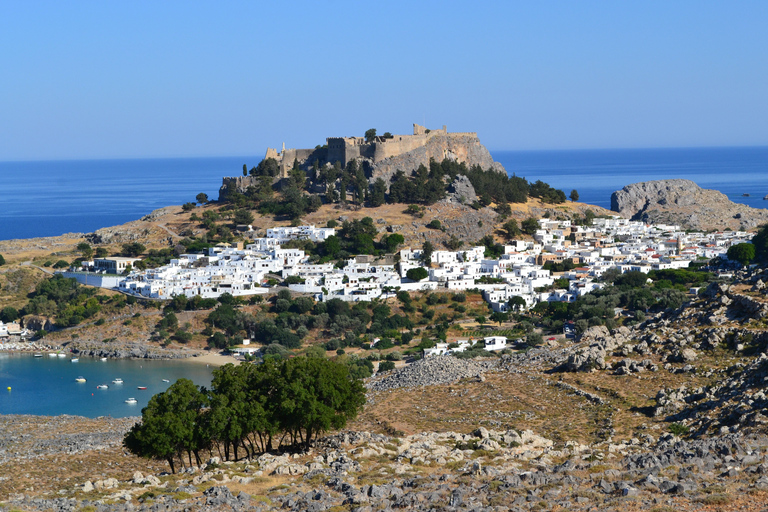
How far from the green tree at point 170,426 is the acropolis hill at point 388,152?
43211 millimetres

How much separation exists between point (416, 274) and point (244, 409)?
103 feet

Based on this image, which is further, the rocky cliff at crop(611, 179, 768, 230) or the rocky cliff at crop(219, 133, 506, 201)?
the rocky cliff at crop(611, 179, 768, 230)

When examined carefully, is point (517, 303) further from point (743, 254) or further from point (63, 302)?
point (63, 302)

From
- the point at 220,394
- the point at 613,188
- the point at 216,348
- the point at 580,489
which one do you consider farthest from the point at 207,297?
the point at 613,188

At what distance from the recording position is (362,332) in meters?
44.6

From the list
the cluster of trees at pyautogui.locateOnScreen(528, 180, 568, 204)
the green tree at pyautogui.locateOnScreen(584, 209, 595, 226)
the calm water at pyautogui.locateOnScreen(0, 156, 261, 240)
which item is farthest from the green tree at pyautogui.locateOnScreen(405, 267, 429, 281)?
the calm water at pyautogui.locateOnScreen(0, 156, 261, 240)

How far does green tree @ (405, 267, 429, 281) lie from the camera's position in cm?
4984

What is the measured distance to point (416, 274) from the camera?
164ft

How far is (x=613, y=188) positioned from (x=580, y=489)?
123 m

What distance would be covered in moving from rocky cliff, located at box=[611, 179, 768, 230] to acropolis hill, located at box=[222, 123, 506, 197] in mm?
18097

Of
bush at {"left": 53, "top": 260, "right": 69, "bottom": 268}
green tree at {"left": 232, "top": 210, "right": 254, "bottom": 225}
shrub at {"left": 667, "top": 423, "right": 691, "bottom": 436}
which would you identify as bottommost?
bush at {"left": 53, "top": 260, "right": 69, "bottom": 268}

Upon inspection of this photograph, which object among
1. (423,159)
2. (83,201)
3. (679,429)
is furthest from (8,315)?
(83,201)

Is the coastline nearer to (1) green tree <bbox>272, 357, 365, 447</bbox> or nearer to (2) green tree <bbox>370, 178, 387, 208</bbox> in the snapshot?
(2) green tree <bbox>370, 178, 387, 208</bbox>

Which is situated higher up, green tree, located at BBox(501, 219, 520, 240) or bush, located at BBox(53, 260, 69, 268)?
green tree, located at BBox(501, 219, 520, 240)
